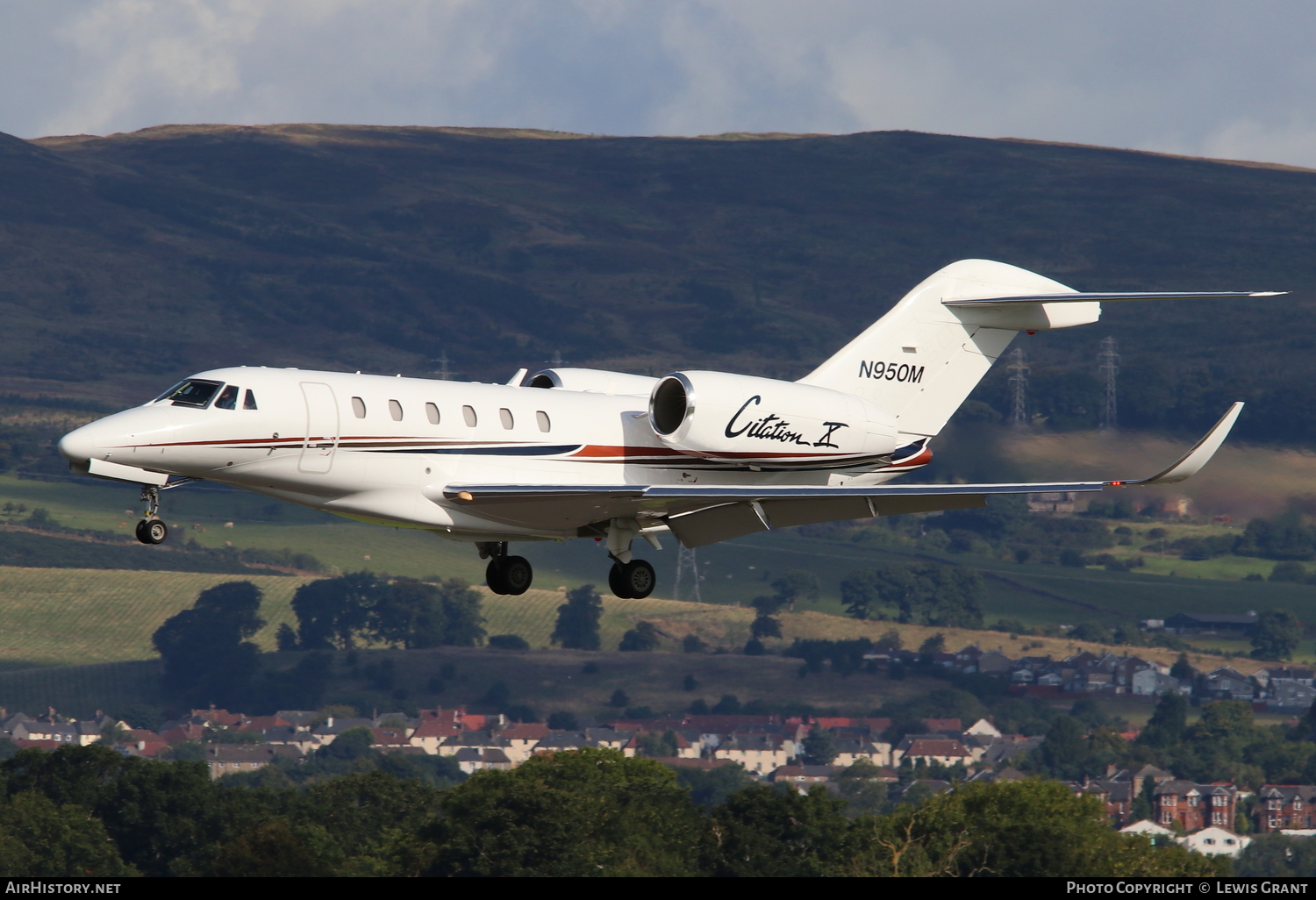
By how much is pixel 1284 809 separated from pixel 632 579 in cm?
17144

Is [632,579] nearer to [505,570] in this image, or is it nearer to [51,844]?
[505,570]

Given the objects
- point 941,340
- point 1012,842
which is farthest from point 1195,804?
point 941,340

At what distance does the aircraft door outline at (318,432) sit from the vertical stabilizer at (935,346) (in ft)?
31.2

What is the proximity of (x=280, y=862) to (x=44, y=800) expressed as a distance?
14582mm

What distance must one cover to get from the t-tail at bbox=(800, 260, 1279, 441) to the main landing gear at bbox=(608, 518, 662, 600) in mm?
4849

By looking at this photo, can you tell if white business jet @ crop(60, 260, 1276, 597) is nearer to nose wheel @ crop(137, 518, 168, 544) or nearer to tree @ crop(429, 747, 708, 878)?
nose wheel @ crop(137, 518, 168, 544)

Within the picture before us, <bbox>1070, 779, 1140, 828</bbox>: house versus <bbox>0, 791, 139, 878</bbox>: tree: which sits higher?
<bbox>0, 791, 139, 878</bbox>: tree

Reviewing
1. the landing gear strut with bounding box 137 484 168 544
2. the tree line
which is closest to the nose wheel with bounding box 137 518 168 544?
the landing gear strut with bounding box 137 484 168 544

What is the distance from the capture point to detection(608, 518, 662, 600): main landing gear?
29922 millimetres

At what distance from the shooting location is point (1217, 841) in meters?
179

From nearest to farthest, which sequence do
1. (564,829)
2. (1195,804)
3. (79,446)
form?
(79,446)
(564,829)
(1195,804)

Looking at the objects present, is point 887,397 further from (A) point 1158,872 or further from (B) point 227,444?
(A) point 1158,872

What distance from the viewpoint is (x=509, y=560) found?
30547 mm

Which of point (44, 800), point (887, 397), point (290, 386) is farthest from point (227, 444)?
point (44, 800)
